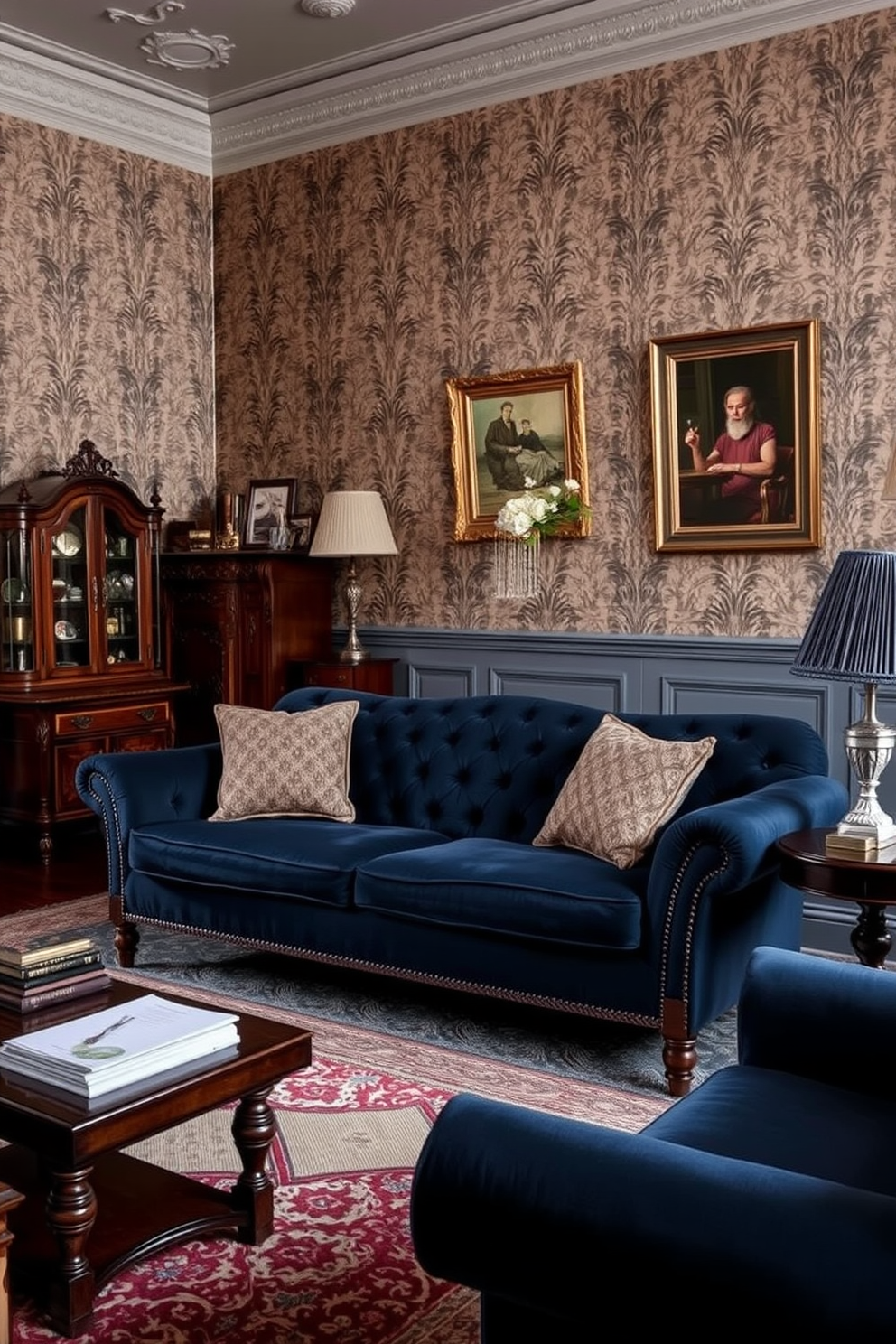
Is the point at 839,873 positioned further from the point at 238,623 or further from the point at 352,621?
the point at 238,623

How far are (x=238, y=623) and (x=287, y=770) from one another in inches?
72.8

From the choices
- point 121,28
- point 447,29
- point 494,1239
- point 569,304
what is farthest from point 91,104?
point 494,1239

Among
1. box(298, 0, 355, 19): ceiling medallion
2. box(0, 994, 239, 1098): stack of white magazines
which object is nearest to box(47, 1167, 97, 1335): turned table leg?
box(0, 994, 239, 1098): stack of white magazines

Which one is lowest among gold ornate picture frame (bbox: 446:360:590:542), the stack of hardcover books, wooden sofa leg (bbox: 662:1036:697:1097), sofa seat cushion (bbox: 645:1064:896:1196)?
wooden sofa leg (bbox: 662:1036:697:1097)

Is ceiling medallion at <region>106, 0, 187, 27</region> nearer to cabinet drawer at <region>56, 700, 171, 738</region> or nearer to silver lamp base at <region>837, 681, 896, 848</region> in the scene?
cabinet drawer at <region>56, 700, 171, 738</region>

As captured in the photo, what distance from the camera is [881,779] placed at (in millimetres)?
4551

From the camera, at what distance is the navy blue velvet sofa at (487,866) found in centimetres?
320

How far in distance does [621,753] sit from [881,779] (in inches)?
52.3

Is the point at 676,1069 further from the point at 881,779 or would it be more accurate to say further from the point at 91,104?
the point at 91,104

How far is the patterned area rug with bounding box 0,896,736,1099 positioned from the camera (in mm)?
3422

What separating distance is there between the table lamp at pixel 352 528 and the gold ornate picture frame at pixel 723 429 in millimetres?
1258

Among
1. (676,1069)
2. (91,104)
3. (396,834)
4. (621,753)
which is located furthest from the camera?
(91,104)

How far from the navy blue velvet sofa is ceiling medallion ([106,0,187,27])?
9.47 ft

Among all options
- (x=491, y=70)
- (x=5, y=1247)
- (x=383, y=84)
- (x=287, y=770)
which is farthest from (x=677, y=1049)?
(x=383, y=84)
